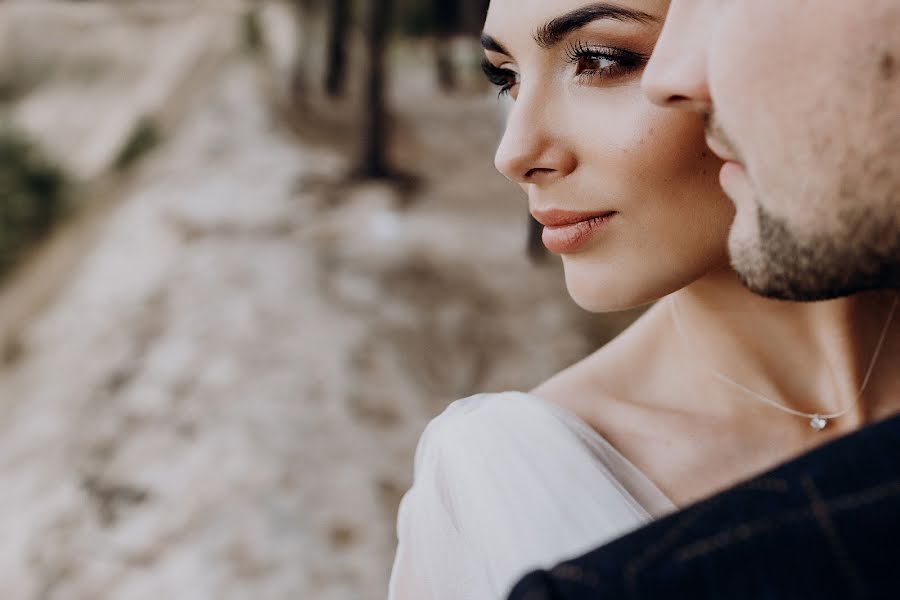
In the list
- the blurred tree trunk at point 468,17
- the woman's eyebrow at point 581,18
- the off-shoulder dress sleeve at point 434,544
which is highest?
the woman's eyebrow at point 581,18

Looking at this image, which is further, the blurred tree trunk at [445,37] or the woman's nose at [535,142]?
the blurred tree trunk at [445,37]

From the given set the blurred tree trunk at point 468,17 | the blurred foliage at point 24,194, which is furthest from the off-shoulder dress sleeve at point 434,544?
the blurred tree trunk at point 468,17

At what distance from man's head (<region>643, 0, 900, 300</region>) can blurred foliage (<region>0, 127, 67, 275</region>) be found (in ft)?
31.6

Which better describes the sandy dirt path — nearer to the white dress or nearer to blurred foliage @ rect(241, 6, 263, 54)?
the white dress

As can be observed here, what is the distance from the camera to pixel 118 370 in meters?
5.57

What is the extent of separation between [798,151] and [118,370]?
527cm

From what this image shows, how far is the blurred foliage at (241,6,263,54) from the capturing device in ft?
37.1

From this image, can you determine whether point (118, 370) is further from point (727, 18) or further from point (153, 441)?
point (727, 18)

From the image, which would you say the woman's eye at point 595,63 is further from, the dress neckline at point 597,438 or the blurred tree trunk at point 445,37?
the blurred tree trunk at point 445,37

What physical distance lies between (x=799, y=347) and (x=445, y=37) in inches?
386

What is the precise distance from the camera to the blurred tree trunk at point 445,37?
33.9ft

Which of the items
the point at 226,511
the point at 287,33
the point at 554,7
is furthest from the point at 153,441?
the point at 287,33

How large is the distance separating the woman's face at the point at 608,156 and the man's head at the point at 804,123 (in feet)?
0.68

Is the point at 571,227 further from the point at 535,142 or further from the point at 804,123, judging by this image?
the point at 804,123
